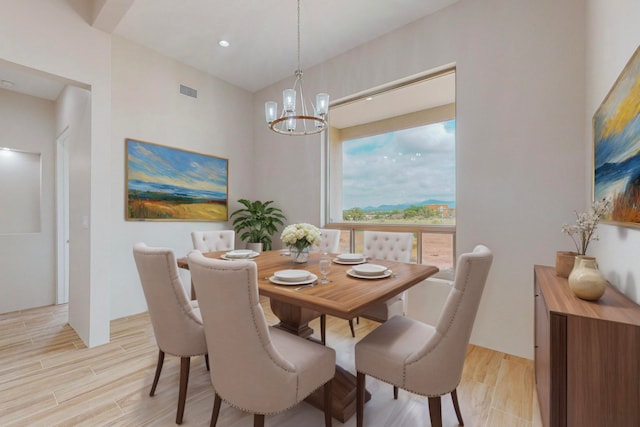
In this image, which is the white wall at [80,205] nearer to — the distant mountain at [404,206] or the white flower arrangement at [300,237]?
the white flower arrangement at [300,237]

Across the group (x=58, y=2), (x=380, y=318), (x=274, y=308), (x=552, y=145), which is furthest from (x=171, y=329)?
(x=552, y=145)

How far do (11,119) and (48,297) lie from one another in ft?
7.69

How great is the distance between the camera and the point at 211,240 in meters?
3.16

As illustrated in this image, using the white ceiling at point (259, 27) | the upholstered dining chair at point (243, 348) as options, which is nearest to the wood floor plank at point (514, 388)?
the upholstered dining chair at point (243, 348)

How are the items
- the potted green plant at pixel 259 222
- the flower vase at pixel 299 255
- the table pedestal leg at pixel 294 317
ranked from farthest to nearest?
1. the potted green plant at pixel 259 222
2. the flower vase at pixel 299 255
3. the table pedestal leg at pixel 294 317

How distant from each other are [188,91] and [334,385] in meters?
3.93

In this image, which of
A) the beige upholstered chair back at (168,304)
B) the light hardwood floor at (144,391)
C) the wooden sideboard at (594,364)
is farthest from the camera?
the light hardwood floor at (144,391)

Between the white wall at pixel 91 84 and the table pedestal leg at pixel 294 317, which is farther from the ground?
the white wall at pixel 91 84

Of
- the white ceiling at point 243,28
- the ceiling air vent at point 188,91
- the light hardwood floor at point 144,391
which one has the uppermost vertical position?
the white ceiling at point 243,28

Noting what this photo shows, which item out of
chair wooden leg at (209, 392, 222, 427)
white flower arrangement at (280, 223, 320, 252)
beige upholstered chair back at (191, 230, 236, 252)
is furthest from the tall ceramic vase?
beige upholstered chair back at (191, 230, 236, 252)

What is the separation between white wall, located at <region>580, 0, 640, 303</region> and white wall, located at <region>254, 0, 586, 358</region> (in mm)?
133

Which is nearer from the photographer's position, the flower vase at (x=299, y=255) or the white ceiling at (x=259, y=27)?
the flower vase at (x=299, y=255)

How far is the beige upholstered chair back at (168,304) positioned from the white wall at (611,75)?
2188 millimetres

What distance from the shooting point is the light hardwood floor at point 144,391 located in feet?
5.51
